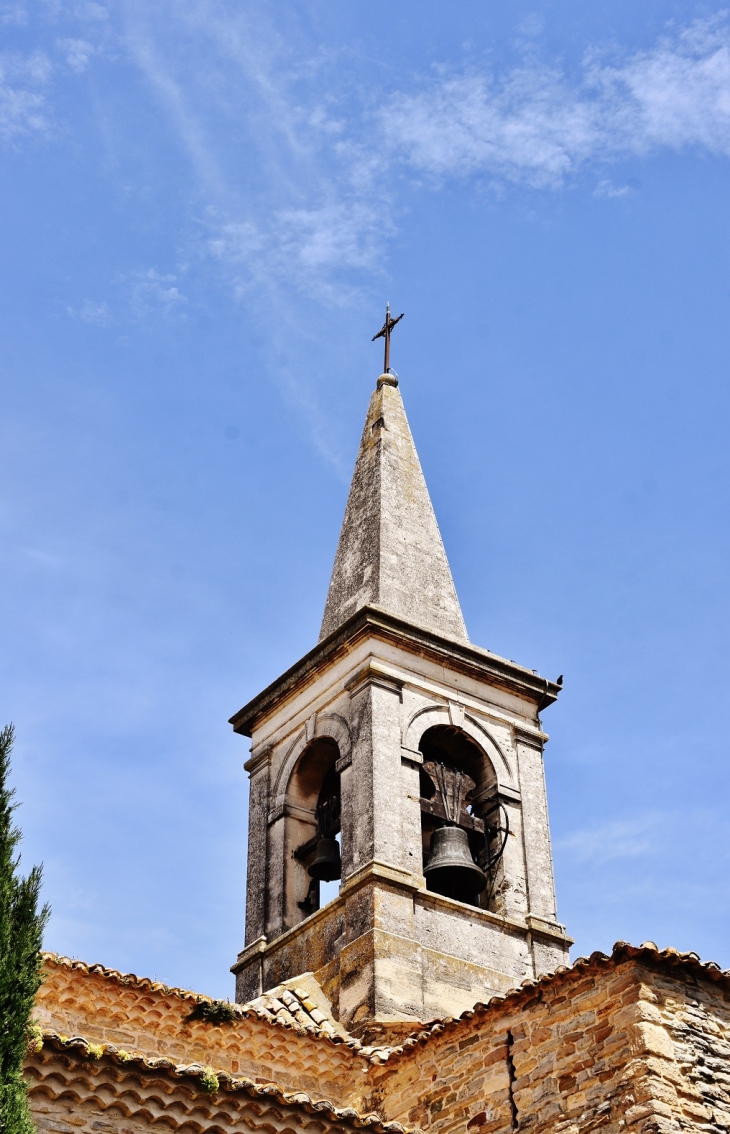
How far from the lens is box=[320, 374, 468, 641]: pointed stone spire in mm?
16484

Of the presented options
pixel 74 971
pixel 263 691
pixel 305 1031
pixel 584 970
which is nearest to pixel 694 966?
pixel 584 970

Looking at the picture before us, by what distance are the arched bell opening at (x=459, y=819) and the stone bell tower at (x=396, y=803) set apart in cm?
2

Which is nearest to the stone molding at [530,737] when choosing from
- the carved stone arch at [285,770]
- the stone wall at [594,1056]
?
the carved stone arch at [285,770]

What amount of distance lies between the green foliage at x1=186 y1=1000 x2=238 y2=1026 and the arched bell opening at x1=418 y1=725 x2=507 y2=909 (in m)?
3.43

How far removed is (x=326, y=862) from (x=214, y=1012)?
384 centimetres

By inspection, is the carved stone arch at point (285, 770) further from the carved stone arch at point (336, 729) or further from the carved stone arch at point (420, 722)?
the carved stone arch at point (420, 722)

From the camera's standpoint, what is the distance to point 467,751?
52.1ft

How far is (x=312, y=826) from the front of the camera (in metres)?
15.9

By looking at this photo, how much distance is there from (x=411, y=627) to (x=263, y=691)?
2.06 m

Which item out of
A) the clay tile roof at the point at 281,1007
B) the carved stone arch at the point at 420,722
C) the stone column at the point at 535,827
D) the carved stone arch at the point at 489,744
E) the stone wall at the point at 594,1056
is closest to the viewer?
the stone wall at the point at 594,1056

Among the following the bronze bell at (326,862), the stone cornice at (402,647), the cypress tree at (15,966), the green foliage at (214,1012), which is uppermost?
the stone cornice at (402,647)

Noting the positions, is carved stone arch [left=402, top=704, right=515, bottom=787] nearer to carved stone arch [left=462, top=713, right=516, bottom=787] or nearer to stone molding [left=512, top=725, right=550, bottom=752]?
carved stone arch [left=462, top=713, right=516, bottom=787]

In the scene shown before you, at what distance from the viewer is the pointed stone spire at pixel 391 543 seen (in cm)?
1648

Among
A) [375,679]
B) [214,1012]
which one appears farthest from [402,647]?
[214,1012]
